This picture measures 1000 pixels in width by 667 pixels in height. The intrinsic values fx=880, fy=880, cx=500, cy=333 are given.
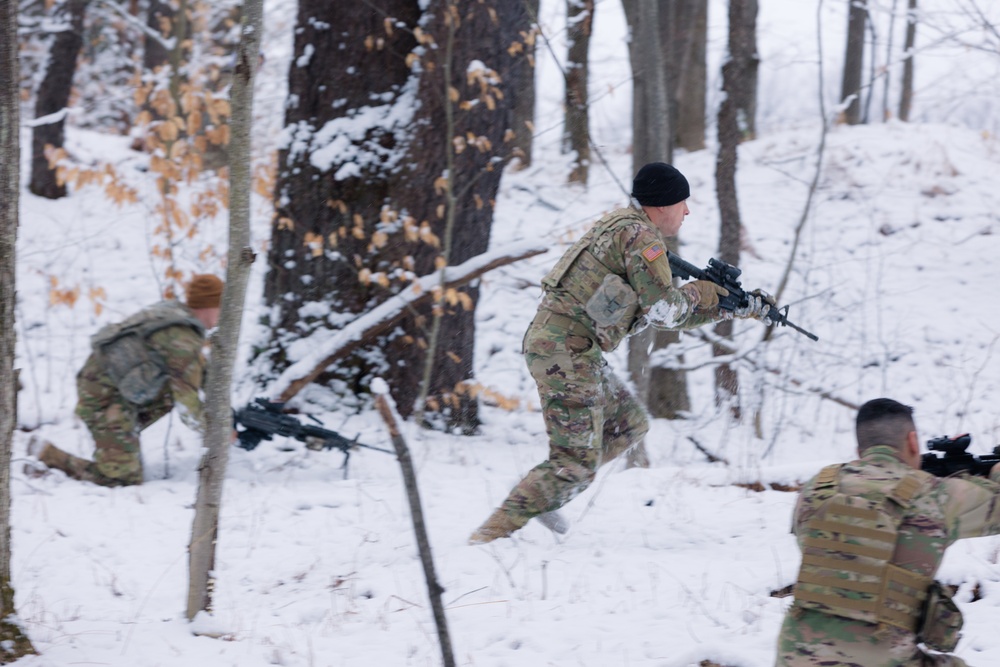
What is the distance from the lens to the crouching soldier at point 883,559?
233 cm

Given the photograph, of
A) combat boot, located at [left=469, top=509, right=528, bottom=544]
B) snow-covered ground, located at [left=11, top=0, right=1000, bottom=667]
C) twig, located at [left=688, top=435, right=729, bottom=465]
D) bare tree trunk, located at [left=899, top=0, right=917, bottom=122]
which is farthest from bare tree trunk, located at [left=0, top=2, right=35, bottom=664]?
bare tree trunk, located at [left=899, top=0, right=917, bottom=122]

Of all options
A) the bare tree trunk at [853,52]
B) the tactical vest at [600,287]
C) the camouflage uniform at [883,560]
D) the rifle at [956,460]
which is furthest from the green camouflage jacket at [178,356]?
the bare tree trunk at [853,52]

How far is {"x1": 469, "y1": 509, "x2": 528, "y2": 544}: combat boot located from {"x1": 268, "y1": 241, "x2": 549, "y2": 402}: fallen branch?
2.35 m

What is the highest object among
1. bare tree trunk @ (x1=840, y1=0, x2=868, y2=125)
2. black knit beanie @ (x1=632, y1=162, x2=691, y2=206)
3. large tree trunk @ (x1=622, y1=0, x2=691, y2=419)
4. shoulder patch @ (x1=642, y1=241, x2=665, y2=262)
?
bare tree trunk @ (x1=840, y1=0, x2=868, y2=125)

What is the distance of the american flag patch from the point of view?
3.83 meters

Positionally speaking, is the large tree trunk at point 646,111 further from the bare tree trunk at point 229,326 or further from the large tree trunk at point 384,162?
the bare tree trunk at point 229,326

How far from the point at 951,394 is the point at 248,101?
8.21 m

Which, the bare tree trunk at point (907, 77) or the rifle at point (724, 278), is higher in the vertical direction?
the bare tree trunk at point (907, 77)

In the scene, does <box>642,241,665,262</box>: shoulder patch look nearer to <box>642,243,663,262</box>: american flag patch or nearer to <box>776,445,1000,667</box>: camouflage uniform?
<box>642,243,663,262</box>: american flag patch

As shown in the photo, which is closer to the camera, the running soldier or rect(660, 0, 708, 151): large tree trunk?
the running soldier

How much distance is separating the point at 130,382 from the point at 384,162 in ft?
8.03

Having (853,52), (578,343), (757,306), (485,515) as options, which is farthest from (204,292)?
(853,52)

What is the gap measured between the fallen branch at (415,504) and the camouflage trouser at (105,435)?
146 inches

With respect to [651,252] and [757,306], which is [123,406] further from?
[757,306]
